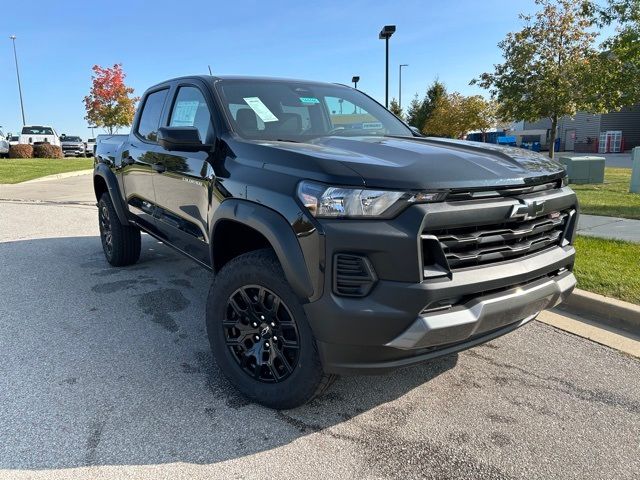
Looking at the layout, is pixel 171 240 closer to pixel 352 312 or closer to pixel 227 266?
pixel 227 266

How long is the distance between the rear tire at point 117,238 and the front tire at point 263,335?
2.78 metres

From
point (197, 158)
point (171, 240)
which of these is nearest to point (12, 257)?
point (171, 240)

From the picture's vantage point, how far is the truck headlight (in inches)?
88.8

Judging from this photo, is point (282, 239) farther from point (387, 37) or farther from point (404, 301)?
point (387, 37)

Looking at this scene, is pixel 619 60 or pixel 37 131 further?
pixel 37 131

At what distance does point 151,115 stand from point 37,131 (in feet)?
104

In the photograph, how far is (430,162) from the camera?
8.18 ft

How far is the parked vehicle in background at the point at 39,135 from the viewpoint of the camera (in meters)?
30.8

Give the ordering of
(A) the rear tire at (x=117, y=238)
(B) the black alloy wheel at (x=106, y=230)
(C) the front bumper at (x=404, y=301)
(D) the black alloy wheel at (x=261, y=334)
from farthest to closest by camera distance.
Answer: (B) the black alloy wheel at (x=106, y=230)
(A) the rear tire at (x=117, y=238)
(D) the black alloy wheel at (x=261, y=334)
(C) the front bumper at (x=404, y=301)

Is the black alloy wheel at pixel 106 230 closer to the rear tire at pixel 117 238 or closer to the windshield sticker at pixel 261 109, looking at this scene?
the rear tire at pixel 117 238

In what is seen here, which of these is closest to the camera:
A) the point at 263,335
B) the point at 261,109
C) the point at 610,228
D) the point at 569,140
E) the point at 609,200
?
the point at 263,335

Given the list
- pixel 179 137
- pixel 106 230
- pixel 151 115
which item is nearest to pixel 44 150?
pixel 106 230

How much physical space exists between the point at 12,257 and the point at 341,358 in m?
5.53

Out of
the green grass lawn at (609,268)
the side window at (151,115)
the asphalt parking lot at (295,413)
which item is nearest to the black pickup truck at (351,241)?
the asphalt parking lot at (295,413)
